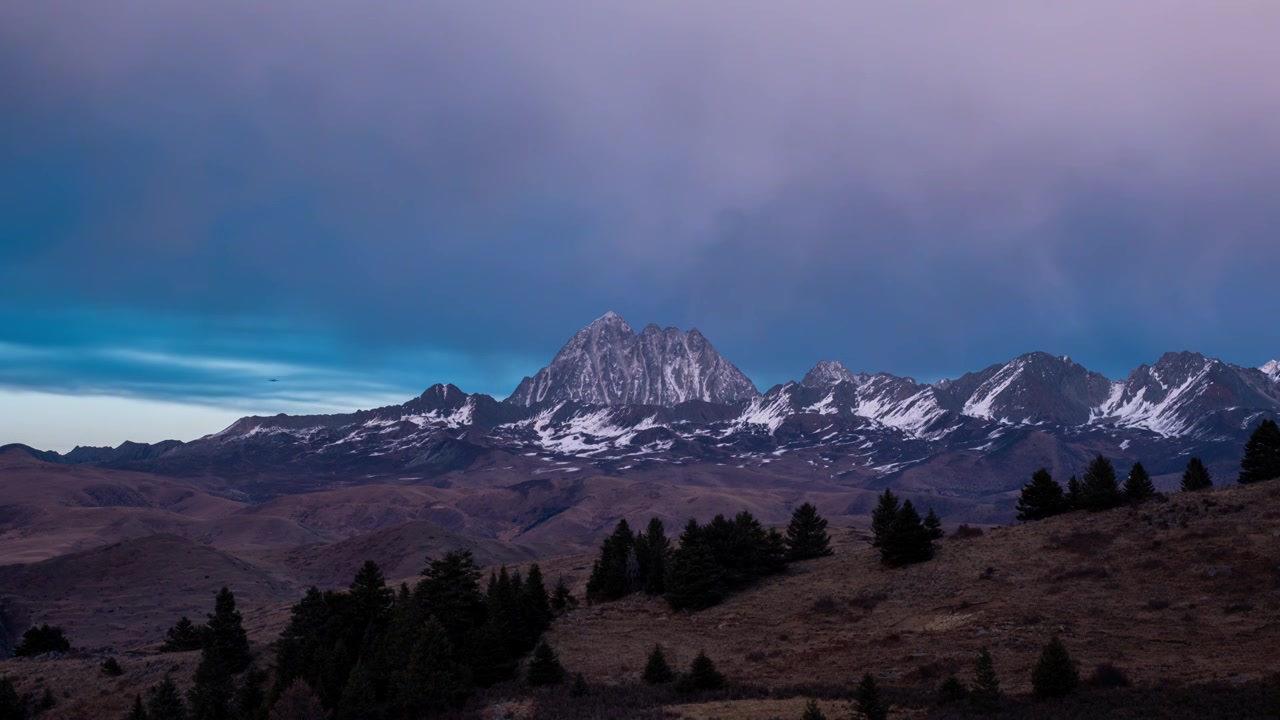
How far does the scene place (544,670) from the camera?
51656mm

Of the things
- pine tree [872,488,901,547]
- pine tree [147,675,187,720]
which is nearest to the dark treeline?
pine tree [872,488,901,547]

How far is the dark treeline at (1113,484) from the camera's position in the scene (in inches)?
2670

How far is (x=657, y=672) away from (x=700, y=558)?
22.2 meters

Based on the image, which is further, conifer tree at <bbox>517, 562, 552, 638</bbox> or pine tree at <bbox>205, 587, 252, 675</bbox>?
pine tree at <bbox>205, 587, 252, 675</bbox>

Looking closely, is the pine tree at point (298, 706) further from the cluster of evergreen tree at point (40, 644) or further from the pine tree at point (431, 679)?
the cluster of evergreen tree at point (40, 644)

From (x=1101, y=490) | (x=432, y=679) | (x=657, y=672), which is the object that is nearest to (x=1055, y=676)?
(x=657, y=672)

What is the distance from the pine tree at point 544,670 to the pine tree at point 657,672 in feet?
20.0

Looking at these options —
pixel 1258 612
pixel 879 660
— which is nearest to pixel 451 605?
pixel 879 660

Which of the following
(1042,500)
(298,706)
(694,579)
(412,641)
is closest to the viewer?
(298,706)

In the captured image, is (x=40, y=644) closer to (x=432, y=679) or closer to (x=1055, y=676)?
(x=432, y=679)

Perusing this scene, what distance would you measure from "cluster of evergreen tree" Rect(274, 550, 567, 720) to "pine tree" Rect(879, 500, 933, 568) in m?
27.2

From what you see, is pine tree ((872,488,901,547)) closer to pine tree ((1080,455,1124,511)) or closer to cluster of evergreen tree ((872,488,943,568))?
cluster of evergreen tree ((872,488,943,568))

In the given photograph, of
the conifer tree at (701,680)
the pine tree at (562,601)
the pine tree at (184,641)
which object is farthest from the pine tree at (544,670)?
the pine tree at (184,641)

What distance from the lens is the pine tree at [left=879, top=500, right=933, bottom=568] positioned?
220 feet
